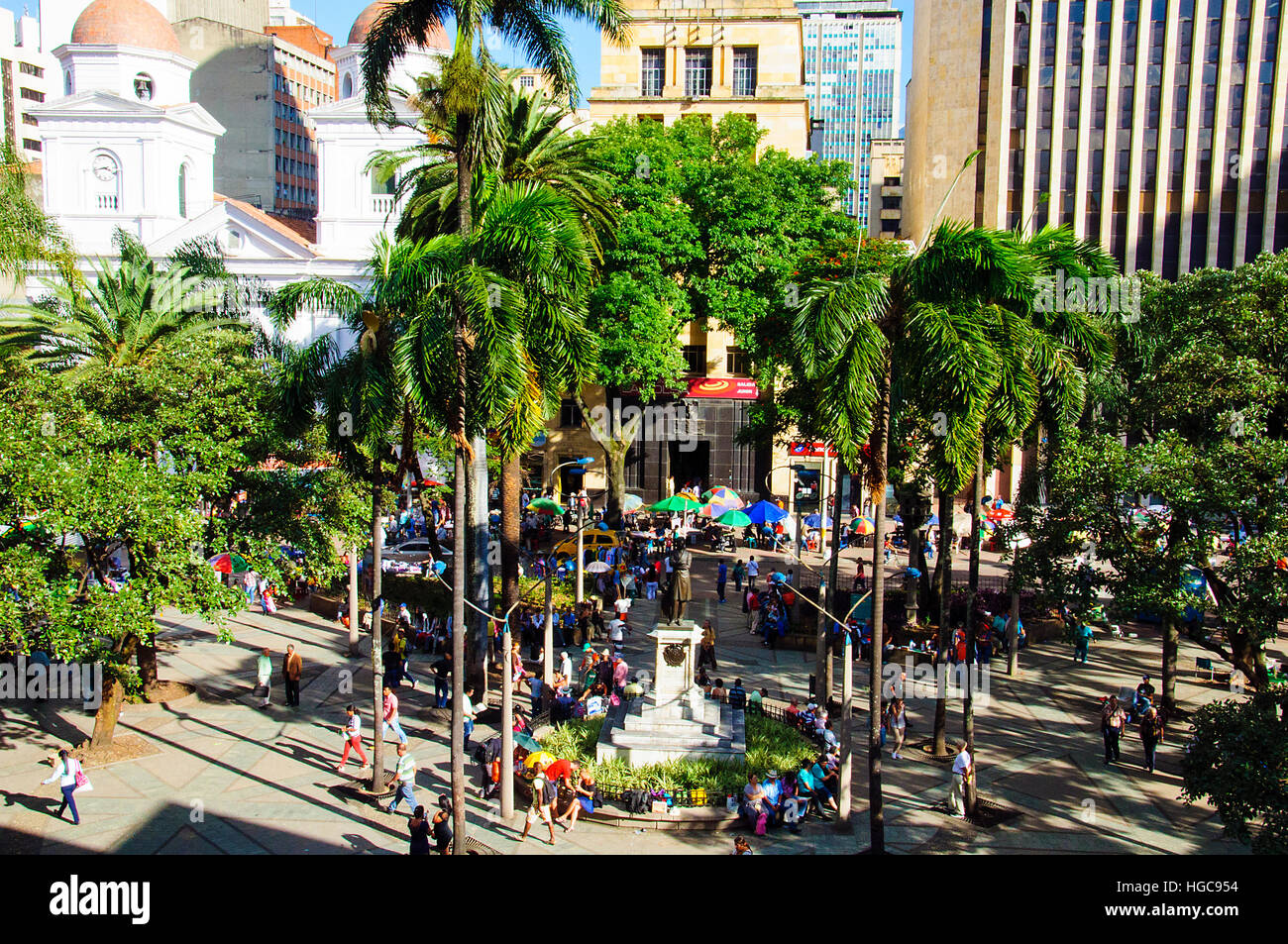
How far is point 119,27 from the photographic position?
174 feet

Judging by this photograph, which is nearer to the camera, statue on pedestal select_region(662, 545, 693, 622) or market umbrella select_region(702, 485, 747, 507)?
statue on pedestal select_region(662, 545, 693, 622)

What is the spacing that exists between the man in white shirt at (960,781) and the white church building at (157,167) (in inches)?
1628

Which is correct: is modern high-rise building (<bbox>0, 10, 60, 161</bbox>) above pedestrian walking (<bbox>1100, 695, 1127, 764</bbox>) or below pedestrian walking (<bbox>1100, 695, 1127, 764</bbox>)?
above

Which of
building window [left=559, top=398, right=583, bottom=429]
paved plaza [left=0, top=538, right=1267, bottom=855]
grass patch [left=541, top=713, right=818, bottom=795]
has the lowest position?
paved plaza [left=0, top=538, right=1267, bottom=855]

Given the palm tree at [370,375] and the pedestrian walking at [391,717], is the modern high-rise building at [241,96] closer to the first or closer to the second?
the palm tree at [370,375]

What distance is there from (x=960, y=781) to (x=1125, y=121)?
154ft

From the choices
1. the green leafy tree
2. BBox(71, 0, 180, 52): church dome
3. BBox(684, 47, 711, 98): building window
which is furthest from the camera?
BBox(71, 0, 180, 52): church dome

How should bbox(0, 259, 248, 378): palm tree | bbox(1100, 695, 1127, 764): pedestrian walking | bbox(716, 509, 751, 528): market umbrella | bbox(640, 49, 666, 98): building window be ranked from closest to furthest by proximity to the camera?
1. bbox(1100, 695, 1127, 764): pedestrian walking
2. bbox(0, 259, 248, 378): palm tree
3. bbox(716, 509, 751, 528): market umbrella
4. bbox(640, 49, 666, 98): building window

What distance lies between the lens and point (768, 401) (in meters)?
34.5

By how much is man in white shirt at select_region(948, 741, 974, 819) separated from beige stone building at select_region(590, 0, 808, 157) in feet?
129

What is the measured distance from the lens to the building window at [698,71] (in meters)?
52.2

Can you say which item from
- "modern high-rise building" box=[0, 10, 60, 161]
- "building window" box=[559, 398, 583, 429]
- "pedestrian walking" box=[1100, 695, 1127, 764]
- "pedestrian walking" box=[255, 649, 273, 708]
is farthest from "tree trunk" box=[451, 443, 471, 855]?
"modern high-rise building" box=[0, 10, 60, 161]

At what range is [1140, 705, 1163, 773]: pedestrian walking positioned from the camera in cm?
1983

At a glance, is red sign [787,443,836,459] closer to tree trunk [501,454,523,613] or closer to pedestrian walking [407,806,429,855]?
tree trunk [501,454,523,613]
